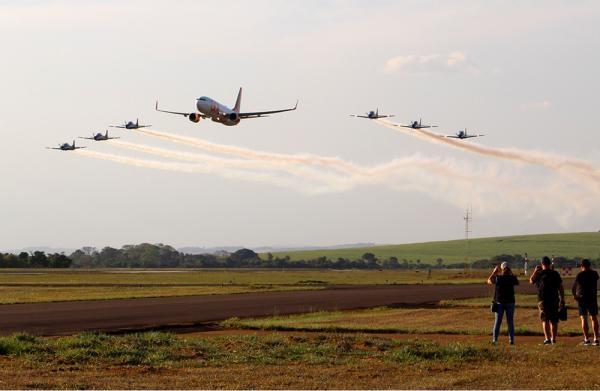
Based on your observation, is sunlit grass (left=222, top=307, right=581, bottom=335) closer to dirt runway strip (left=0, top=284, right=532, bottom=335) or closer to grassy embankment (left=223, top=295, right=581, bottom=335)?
grassy embankment (left=223, top=295, right=581, bottom=335)

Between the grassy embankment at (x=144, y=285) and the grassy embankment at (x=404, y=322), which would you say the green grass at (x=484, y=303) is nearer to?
the grassy embankment at (x=404, y=322)

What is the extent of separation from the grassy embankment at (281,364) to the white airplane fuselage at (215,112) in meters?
45.8

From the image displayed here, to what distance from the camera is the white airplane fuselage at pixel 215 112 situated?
241 feet

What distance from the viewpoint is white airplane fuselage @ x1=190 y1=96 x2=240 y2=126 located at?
241 ft

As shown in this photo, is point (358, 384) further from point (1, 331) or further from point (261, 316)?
point (261, 316)

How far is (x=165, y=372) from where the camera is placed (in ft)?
71.7

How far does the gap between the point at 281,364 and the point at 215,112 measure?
171ft

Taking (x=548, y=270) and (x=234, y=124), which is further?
(x=234, y=124)

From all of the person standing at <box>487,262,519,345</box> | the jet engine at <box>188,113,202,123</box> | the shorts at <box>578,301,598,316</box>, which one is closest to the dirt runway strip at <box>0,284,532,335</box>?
the jet engine at <box>188,113,202,123</box>

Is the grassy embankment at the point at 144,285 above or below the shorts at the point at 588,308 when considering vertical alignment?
below

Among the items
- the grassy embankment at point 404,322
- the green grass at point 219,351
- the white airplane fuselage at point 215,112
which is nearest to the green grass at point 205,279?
the white airplane fuselage at point 215,112

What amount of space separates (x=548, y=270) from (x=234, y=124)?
1971 inches

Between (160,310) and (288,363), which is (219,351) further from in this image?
(160,310)

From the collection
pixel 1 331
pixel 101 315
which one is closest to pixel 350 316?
pixel 101 315
